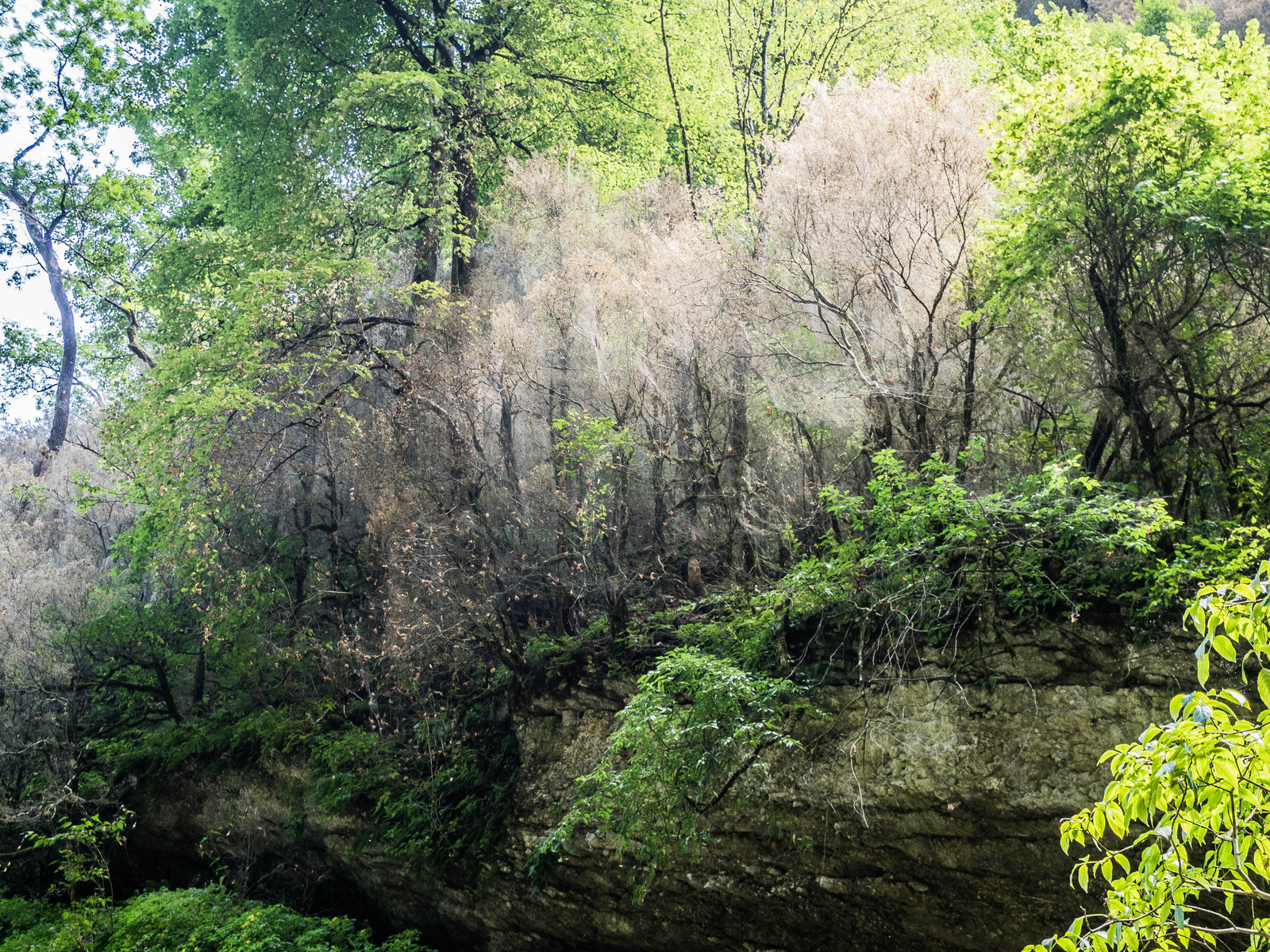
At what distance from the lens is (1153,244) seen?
23.9 ft

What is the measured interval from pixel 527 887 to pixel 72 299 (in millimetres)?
18592

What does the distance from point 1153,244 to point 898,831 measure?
18.0ft

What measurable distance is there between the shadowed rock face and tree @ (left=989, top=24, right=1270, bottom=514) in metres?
1.97

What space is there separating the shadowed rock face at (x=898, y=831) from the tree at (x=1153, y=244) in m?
1.97

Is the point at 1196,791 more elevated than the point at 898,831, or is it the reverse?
the point at 1196,791

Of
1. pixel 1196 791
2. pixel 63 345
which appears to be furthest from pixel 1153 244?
pixel 63 345

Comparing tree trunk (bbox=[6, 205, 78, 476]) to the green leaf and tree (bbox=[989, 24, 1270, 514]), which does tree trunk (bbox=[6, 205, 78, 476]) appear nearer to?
tree (bbox=[989, 24, 1270, 514])

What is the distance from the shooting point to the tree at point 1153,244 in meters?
6.79

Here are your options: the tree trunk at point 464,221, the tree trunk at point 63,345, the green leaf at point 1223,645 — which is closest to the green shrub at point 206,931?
the tree trunk at point 464,221

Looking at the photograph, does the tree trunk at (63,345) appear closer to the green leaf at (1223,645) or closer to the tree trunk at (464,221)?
the tree trunk at (464,221)

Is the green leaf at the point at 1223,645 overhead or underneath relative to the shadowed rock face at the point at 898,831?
overhead

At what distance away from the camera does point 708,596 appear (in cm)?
940

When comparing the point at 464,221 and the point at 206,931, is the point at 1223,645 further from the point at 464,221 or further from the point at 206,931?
the point at 464,221

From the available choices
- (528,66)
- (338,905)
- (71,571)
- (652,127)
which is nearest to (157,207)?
(71,571)
